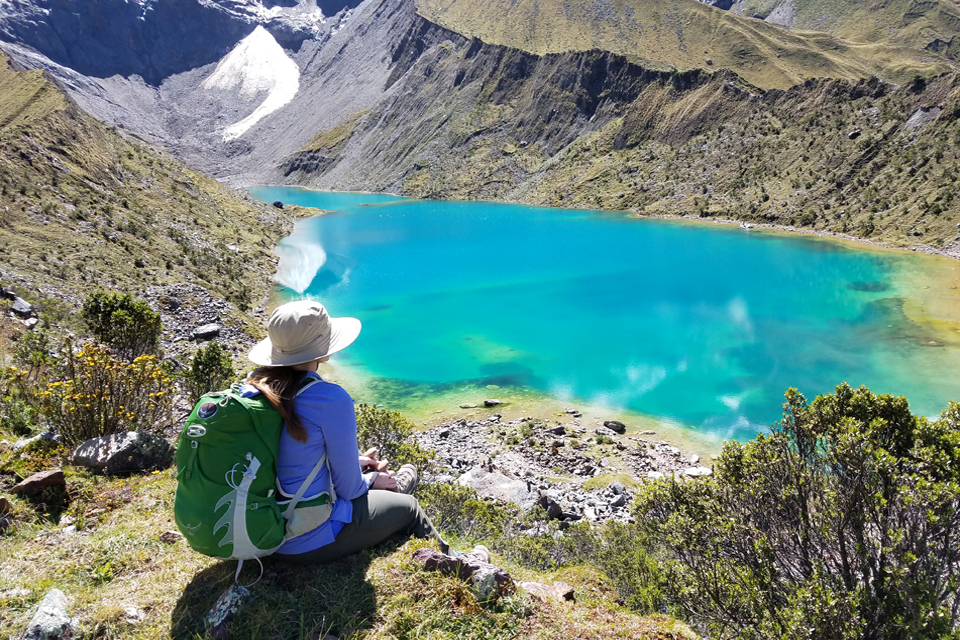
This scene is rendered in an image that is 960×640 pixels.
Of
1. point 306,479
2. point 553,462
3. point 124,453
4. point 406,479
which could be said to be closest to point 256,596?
point 306,479

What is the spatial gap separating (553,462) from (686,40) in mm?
103792

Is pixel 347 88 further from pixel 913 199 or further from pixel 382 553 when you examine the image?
pixel 382 553

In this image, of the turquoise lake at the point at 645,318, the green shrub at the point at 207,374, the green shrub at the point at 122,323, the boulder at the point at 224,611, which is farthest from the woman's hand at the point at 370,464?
the turquoise lake at the point at 645,318

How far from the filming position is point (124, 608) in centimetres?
364

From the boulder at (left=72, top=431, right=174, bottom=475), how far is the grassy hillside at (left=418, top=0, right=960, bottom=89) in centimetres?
8960

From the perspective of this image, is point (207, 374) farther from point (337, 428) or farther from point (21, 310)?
point (337, 428)

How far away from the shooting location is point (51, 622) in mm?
3299

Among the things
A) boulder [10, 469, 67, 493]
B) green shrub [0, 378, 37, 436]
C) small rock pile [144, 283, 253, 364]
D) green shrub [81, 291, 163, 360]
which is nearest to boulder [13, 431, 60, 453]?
green shrub [0, 378, 37, 436]

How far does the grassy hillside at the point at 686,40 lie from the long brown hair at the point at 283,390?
9052cm

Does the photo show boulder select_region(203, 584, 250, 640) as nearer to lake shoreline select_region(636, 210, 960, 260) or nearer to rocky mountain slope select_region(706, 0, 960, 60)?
lake shoreline select_region(636, 210, 960, 260)

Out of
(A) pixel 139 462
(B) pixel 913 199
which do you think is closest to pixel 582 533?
(A) pixel 139 462

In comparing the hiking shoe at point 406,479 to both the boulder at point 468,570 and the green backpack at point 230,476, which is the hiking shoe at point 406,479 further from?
the green backpack at point 230,476

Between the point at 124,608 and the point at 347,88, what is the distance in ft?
499

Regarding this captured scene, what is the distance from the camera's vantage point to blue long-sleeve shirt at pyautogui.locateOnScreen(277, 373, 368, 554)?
3.62 m
